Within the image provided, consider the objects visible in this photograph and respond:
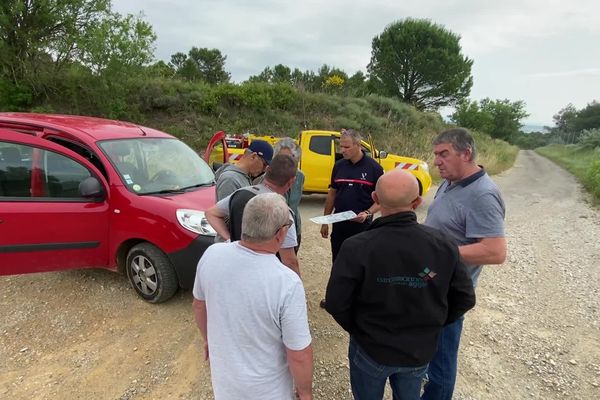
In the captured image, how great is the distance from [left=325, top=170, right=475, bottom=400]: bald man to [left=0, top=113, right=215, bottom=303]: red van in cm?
202

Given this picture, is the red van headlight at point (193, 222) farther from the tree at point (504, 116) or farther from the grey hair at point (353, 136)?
the tree at point (504, 116)

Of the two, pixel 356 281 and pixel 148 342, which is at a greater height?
pixel 356 281

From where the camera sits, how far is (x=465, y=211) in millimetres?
1995

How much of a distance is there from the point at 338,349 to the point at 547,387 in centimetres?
167

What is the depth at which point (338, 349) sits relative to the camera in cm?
317

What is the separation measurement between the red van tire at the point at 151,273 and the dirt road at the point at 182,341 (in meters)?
0.14

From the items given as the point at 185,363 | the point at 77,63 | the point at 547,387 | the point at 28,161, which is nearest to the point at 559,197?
the point at 547,387

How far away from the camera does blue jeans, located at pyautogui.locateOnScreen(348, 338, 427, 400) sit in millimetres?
1734

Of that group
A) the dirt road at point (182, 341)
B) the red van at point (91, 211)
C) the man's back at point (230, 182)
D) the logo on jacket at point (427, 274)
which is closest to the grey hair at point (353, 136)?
the man's back at point (230, 182)

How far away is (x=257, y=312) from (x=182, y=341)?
2056 mm

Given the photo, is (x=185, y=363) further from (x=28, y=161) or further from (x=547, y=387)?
(x=547, y=387)

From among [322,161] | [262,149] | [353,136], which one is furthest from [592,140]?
[262,149]

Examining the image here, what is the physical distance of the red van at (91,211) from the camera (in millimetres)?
3326

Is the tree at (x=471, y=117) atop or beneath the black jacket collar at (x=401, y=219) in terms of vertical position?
atop
